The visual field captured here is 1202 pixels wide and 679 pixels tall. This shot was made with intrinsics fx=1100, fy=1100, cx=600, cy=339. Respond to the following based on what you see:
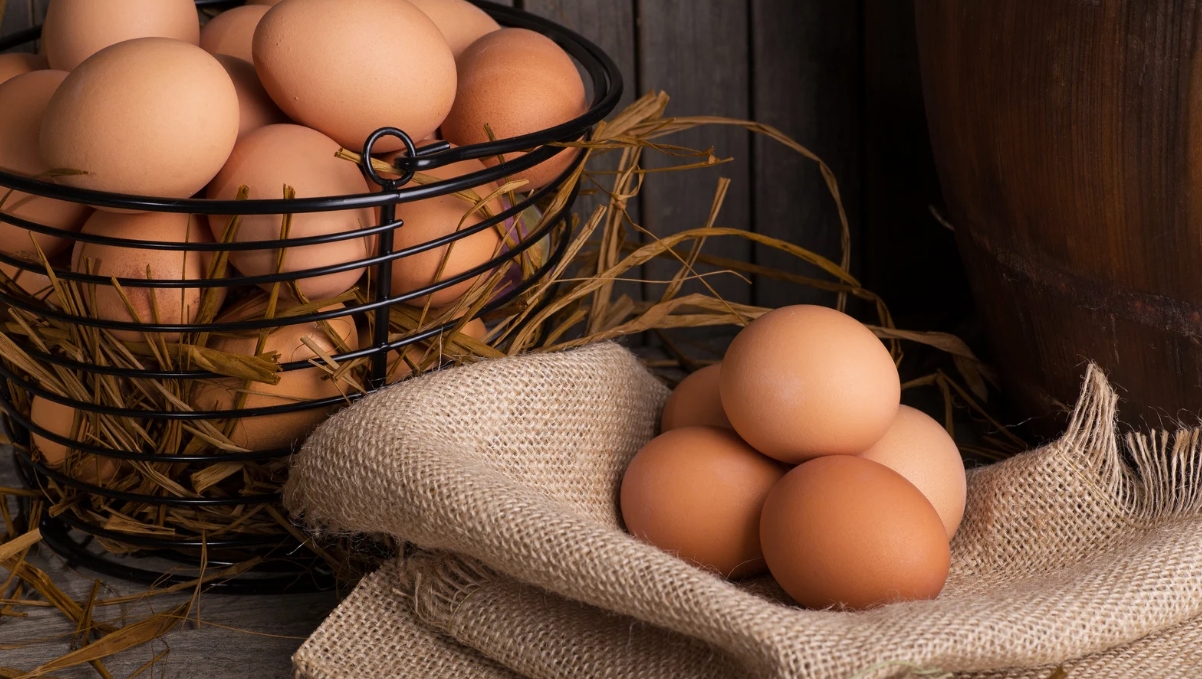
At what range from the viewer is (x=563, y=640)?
0.59 meters

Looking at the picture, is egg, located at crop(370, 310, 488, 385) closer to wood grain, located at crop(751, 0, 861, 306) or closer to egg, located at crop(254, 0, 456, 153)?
egg, located at crop(254, 0, 456, 153)

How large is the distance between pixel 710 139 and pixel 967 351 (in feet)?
1.16

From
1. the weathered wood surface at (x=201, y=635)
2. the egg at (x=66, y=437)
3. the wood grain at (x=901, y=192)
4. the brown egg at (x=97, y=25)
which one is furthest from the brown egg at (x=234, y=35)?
the wood grain at (x=901, y=192)

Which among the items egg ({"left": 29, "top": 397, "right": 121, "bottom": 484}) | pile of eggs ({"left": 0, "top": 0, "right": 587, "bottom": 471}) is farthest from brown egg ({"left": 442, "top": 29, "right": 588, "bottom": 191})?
egg ({"left": 29, "top": 397, "right": 121, "bottom": 484})

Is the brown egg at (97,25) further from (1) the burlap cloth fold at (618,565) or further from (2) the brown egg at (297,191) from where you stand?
(1) the burlap cloth fold at (618,565)

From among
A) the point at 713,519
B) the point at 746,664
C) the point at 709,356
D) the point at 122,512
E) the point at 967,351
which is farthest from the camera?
the point at 709,356

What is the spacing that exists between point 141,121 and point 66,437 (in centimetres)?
24

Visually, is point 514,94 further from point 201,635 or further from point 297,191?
point 201,635

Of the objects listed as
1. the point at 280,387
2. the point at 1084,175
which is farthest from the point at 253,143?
the point at 1084,175

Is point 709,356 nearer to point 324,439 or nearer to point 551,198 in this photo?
point 551,198

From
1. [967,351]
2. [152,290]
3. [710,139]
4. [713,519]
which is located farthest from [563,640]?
[710,139]

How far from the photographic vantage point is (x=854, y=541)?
581 millimetres

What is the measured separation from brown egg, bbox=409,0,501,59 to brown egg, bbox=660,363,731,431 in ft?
0.98

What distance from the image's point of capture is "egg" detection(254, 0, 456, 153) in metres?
0.67
